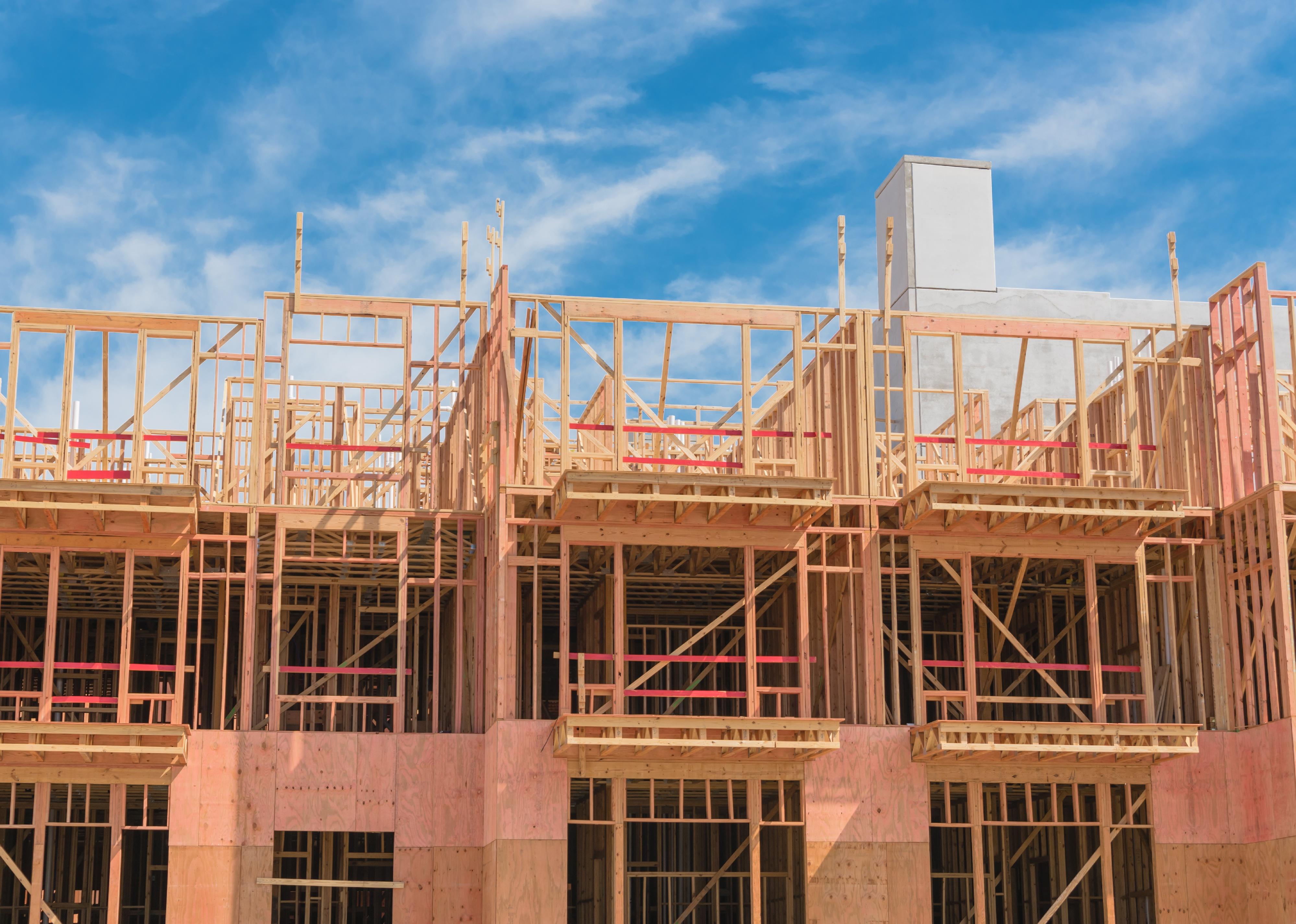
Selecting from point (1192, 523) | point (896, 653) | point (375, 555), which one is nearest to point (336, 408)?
point (375, 555)

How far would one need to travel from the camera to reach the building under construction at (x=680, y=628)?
25719mm

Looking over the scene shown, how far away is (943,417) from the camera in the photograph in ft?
185

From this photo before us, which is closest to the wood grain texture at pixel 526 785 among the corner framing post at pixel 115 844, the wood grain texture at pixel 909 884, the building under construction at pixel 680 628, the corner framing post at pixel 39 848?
the building under construction at pixel 680 628

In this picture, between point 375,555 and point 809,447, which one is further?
point 809,447

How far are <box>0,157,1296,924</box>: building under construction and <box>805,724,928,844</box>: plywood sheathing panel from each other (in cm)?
5

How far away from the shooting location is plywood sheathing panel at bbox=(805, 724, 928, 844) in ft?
86.4

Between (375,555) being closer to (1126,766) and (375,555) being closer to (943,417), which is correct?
(1126,766)

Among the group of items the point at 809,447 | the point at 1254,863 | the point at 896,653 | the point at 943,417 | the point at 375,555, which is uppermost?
the point at 943,417

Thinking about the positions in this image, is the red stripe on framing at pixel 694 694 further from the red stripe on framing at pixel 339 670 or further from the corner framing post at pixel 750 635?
the red stripe on framing at pixel 339 670

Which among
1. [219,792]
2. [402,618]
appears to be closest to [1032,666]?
[402,618]

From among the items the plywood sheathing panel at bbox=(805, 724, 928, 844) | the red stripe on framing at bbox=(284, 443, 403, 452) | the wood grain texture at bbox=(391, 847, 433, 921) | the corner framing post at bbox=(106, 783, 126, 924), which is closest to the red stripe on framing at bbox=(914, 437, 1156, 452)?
the plywood sheathing panel at bbox=(805, 724, 928, 844)

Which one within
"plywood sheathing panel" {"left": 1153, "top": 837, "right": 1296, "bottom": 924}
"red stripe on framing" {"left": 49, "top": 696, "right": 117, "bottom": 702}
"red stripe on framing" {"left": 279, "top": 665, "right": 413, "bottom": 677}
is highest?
"red stripe on framing" {"left": 279, "top": 665, "right": 413, "bottom": 677}

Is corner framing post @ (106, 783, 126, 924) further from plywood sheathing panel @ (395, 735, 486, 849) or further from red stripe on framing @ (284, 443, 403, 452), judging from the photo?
red stripe on framing @ (284, 443, 403, 452)

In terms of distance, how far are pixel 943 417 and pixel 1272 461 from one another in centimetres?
2768
